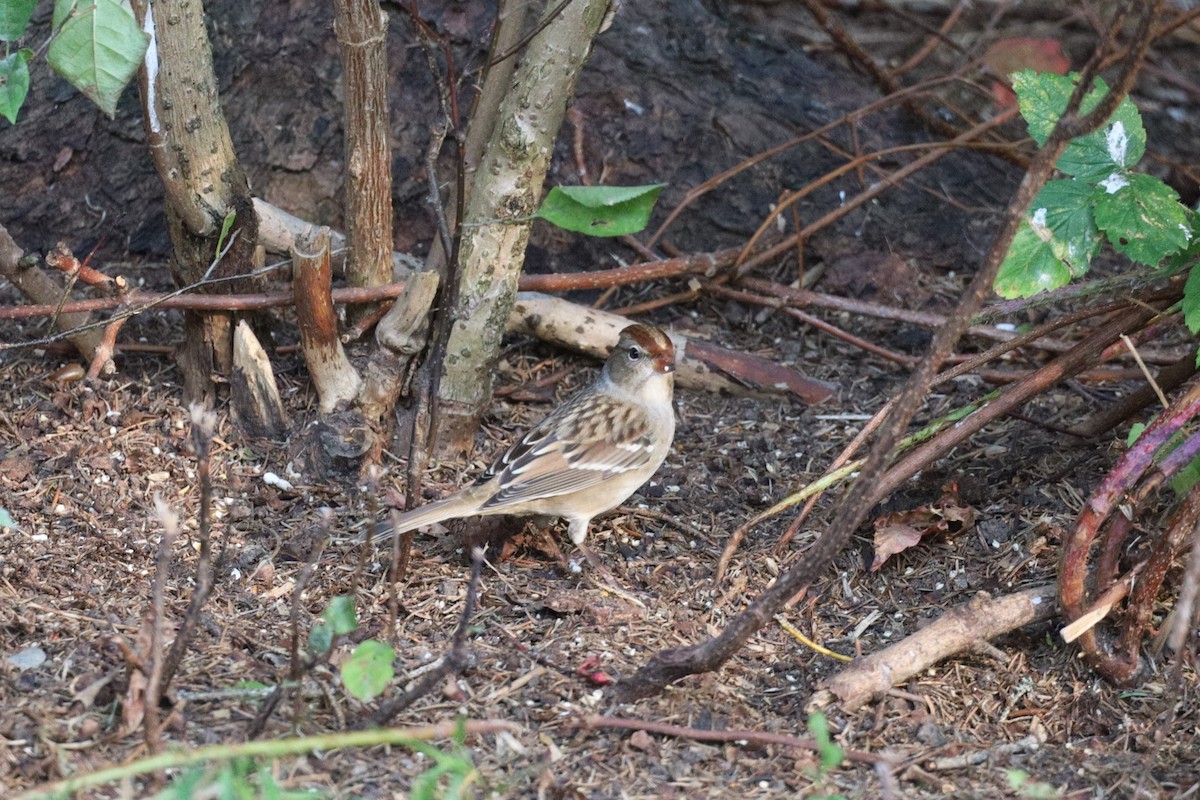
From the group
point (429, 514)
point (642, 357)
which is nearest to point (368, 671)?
point (429, 514)

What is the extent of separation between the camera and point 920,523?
3.93 m

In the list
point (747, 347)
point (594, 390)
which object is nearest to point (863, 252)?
point (747, 347)

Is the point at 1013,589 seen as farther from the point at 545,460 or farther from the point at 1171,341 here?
the point at 1171,341

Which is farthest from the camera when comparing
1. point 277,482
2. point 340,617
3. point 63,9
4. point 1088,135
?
point 277,482

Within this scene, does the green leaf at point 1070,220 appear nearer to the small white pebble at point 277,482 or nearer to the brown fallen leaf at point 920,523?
the brown fallen leaf at point 920,523

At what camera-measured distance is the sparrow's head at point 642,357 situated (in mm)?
4500

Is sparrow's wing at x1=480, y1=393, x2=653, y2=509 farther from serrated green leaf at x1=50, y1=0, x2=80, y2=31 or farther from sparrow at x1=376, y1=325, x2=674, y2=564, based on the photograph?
serrated green leaf at x1=50, y1=0, x2=80, y2=31

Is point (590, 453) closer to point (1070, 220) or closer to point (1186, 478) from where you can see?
point (1070, 220)

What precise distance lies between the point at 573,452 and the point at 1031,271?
1.70 meters

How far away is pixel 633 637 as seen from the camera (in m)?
3.54

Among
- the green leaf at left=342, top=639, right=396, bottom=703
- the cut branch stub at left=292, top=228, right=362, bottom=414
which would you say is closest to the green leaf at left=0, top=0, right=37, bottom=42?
the cut branch stub at left=292, top=228, right=362, bottom=414

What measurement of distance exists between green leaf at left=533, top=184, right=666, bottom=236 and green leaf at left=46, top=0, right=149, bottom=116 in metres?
1.23

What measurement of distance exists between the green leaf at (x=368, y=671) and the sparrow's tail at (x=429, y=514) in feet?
3.40

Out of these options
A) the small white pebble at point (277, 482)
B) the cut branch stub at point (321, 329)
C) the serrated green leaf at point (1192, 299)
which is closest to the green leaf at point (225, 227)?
the cut branch stub at point (321, 329)
